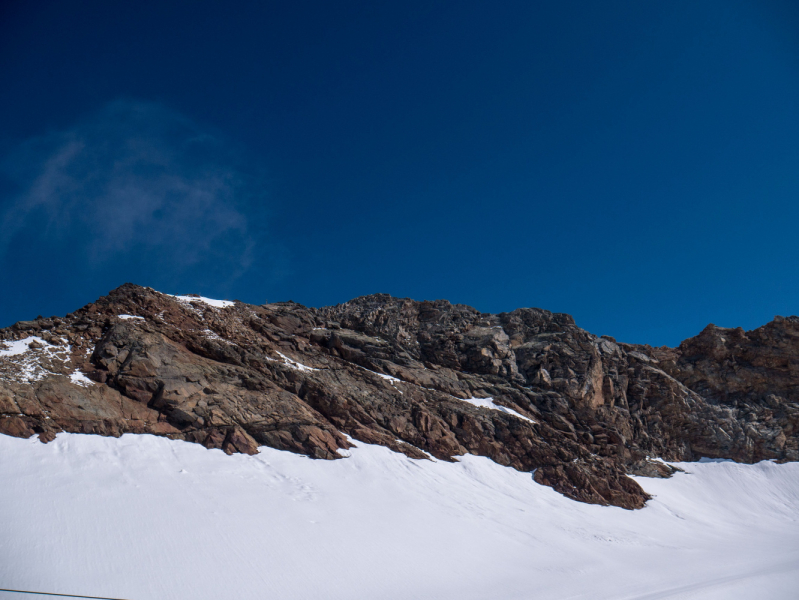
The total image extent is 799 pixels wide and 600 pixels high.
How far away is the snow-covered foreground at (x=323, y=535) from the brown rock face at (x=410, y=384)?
1.97 m

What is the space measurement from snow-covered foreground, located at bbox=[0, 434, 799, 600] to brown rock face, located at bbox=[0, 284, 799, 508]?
1967mm

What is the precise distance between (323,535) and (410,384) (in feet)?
61.1

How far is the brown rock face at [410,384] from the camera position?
23.1 m

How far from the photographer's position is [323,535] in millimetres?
17625

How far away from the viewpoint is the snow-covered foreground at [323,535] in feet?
45.0

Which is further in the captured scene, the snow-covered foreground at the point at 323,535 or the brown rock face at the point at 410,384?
the brown rock face at the point at 410,384

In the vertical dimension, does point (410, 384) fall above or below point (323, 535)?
above

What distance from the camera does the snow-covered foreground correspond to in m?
13.7

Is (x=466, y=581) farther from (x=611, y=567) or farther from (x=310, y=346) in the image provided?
(x=310, y=346)

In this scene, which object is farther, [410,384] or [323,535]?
[410,384]

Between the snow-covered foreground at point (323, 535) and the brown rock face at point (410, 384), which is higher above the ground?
the brown rock face at point (410, 384)

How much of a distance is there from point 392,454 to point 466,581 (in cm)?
1079

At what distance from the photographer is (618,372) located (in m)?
45.6

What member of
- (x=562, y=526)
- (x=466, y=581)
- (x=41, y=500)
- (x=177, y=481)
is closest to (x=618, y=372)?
(x=562, y=526)
